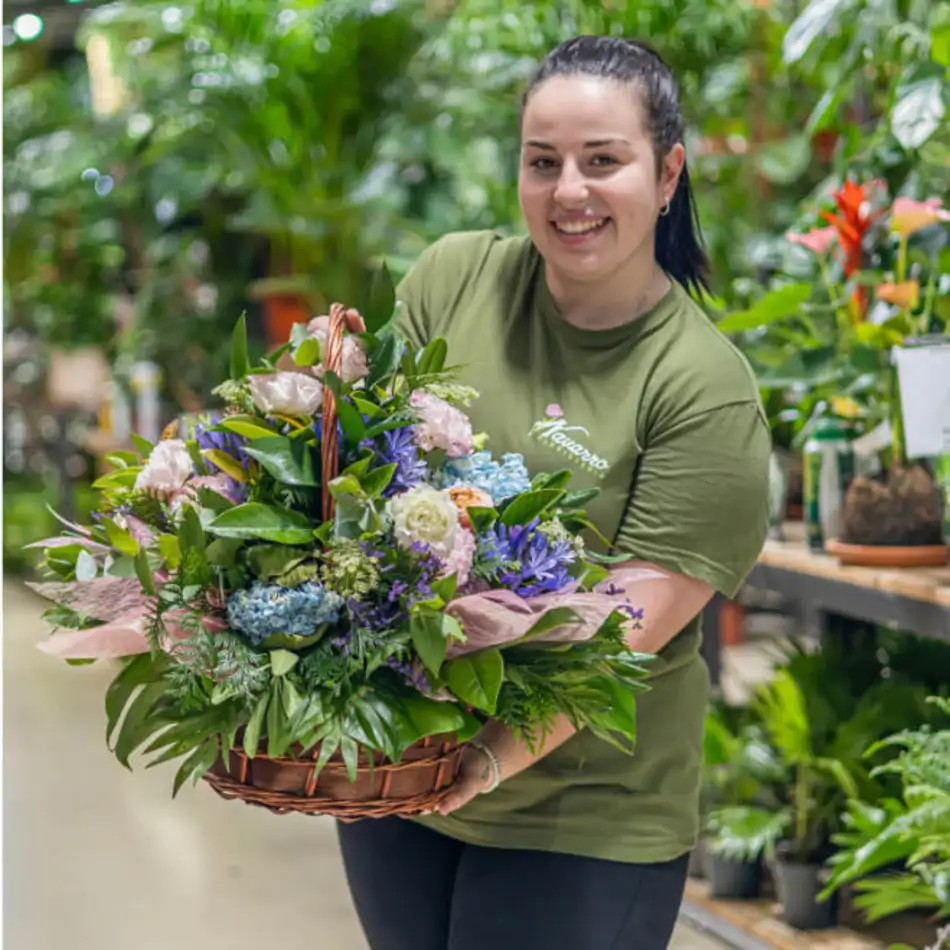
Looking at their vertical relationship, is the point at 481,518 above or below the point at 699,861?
above

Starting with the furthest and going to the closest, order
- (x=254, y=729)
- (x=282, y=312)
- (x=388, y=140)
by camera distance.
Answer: (x=282, y=312) → (x=388, y=140) → (x=254, y=729)

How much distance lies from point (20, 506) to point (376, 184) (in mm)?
5401

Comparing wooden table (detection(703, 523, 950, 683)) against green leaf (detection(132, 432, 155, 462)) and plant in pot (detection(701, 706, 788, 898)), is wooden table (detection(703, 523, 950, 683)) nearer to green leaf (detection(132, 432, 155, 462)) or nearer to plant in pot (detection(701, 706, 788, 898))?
plant in pot (detection(701, 706, 788, 898))

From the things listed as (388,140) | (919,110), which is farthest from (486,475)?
(388,140)

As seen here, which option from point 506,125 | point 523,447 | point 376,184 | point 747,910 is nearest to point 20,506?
point 376,184

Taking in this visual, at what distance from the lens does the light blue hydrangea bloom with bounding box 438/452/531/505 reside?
1.48m

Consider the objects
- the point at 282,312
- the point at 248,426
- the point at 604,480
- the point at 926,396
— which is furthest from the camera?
the point at 282,312

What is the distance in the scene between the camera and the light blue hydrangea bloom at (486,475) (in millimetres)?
1481

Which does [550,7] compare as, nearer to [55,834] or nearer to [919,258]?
[919,258]

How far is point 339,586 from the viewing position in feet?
4.49

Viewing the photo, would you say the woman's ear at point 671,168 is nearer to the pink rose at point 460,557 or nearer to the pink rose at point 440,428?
the pink rose at point 440,428

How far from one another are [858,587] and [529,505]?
66.5 inches

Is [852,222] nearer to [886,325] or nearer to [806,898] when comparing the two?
[886,325]

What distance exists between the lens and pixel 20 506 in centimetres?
982
